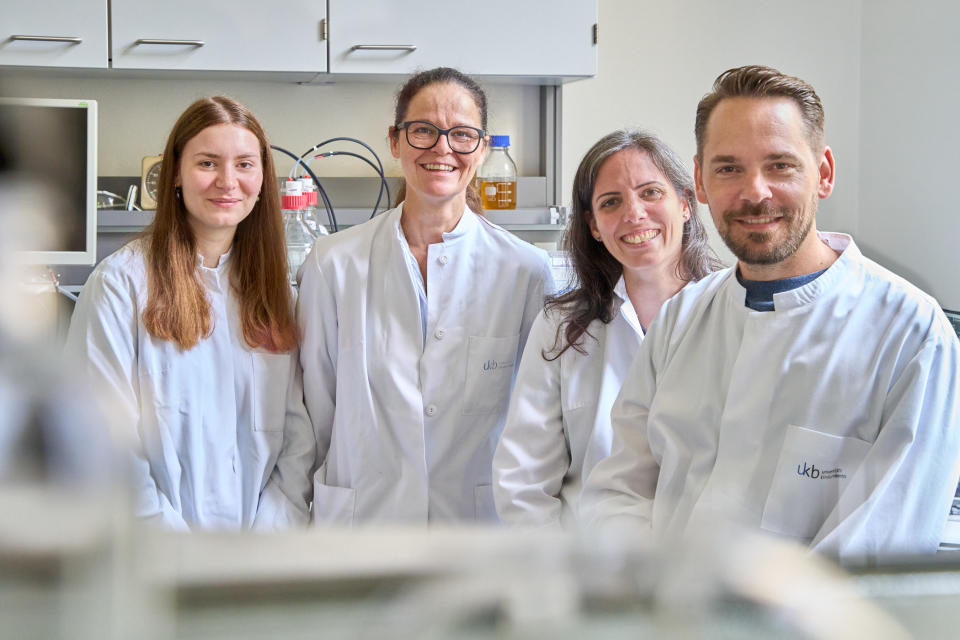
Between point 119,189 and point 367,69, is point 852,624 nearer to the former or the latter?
point 367,69

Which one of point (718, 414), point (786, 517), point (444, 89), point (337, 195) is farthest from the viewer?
point (337, 195)

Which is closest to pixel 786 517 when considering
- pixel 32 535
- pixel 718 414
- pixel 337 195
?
pixel 718 414

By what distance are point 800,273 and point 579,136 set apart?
1.98 meters

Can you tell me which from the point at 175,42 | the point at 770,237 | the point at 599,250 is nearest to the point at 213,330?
the point at 599,250

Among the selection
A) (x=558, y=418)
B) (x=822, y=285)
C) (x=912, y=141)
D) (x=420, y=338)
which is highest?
(x=912, y=141)

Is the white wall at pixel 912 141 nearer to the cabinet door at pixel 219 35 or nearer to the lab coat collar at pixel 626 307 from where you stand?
the lab coat collar at pixel 626 307

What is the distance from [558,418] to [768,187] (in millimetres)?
556

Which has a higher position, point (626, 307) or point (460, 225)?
point (460, 225)

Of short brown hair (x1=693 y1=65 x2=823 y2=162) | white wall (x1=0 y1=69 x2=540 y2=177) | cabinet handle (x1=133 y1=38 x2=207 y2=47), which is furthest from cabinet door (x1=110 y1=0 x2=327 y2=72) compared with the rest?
short brown hair (x1=693 y1=65 x2=823 y2=162)

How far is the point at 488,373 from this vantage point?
62.4 inches

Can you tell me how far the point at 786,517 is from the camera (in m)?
1.00

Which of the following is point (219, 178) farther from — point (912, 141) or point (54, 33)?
point (912, 141)

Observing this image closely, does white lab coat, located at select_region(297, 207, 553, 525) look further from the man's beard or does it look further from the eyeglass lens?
the man's beard

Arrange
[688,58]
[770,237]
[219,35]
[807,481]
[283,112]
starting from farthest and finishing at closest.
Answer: [688,58]
[283,112]
[219,35]
[770,237]
[807,481]
